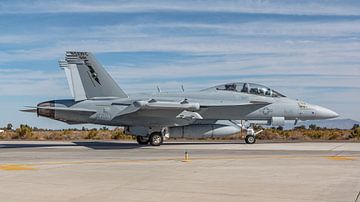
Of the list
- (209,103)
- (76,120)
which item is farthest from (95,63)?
(209,103)

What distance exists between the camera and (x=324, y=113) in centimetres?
2967

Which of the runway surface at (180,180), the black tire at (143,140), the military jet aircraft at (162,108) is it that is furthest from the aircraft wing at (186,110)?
the runway surface at (180,180)

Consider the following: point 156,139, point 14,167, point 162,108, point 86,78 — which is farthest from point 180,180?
point 86,78

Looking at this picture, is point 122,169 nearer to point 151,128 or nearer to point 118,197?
point 118,197

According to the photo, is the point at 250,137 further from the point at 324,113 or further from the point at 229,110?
the point at 324,113

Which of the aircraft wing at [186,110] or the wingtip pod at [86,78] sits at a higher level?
the wingtip pod at [86,78]

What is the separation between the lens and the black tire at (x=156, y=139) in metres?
27.3

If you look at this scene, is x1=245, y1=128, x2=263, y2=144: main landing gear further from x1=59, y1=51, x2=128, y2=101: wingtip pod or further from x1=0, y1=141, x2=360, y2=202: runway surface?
x1=0, y1=141, x2=360, y2=202: runway surface

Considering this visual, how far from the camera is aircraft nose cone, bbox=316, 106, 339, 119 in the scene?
29.6 m

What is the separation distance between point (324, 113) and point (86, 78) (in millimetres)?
13556

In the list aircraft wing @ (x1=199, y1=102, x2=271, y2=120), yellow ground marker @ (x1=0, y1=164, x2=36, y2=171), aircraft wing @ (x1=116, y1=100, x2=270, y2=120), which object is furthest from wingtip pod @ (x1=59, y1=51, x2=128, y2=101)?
yellow ground marker @ (x1=0, y1=164, x2=36, y2=171)

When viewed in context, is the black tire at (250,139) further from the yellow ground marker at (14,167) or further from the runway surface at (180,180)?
the yellow ground marker at (14,167)

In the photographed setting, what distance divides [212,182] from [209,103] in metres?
16.1

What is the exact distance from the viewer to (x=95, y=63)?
27.6 m
